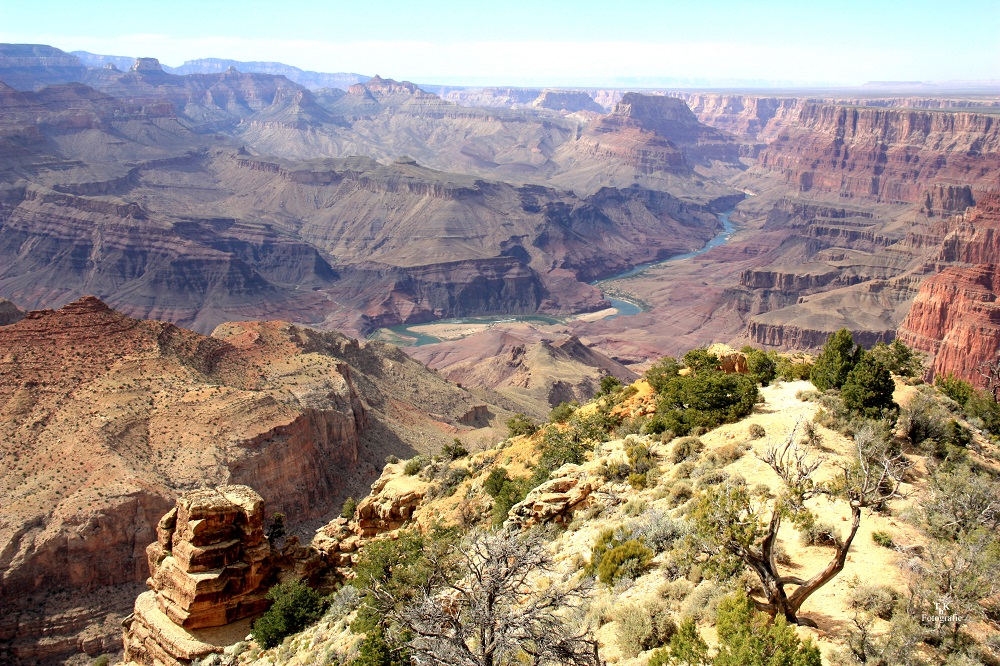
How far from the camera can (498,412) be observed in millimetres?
82812

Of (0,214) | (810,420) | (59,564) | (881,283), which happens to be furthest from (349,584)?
(0,214)

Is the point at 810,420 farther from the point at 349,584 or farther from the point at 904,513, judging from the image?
the point at 349,584

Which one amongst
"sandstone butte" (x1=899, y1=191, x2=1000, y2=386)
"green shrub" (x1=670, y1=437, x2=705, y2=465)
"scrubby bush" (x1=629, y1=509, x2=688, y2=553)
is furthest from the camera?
"sandstone butte" (x1=899, y1=191, x2=1000, y2=386)

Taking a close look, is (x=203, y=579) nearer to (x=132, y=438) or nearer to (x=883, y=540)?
(x=883, y=540)

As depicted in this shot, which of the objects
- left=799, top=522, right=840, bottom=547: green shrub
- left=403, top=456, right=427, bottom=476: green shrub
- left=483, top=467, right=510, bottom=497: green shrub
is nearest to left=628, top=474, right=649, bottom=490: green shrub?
left=799, top=522, right=840, bottom=547: green shrub

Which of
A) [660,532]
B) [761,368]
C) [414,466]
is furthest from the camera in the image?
[414,466]

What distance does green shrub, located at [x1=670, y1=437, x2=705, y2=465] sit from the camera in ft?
89.5

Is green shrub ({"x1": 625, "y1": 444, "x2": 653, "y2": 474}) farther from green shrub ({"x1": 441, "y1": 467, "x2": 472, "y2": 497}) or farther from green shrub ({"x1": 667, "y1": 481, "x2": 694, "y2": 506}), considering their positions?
green shrub ({"x1": 441, "y1": 467, "x2": 472, "y2": 497})

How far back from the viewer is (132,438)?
50.0 meters

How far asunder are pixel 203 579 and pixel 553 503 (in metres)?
13.1

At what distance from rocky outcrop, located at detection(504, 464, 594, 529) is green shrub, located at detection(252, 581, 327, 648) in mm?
8021

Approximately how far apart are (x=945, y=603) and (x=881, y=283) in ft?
473

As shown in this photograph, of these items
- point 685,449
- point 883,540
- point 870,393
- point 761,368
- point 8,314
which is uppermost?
point 870,393

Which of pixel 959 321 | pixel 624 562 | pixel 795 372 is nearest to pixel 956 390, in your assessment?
pixel 795 372
